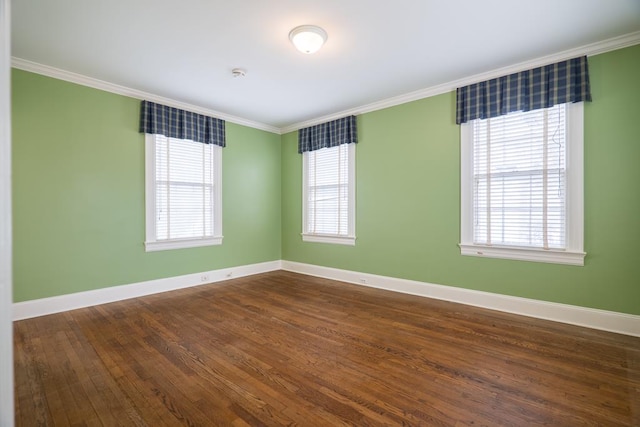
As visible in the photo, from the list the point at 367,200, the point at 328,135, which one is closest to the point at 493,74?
the point at 367,200

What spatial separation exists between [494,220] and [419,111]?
179 centimetres

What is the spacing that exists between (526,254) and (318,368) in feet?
8.82

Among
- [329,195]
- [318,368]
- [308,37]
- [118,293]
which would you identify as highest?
[308,37]

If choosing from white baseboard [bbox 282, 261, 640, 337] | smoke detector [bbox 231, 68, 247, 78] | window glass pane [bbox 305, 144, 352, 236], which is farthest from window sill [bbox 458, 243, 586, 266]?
smoke detector [bbox 231, 68, 247, 78]

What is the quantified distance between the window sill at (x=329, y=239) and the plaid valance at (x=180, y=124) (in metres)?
2.24

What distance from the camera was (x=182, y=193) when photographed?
4594 mm

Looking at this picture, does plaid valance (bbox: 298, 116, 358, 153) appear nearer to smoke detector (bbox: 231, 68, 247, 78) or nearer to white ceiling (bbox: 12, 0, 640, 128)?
white ceiling (bbox: 12, 0, 640, 128)

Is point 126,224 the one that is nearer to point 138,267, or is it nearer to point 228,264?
point 138,267

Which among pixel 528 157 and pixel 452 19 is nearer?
pixel 452 19

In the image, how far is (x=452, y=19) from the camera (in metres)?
2.56

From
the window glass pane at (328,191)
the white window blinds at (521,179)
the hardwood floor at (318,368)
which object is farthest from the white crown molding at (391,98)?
the hardwood floor at (318,368)

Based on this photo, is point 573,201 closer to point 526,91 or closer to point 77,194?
point 526,91

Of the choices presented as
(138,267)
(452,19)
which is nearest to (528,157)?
(452,19)

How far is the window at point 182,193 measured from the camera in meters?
4.26
